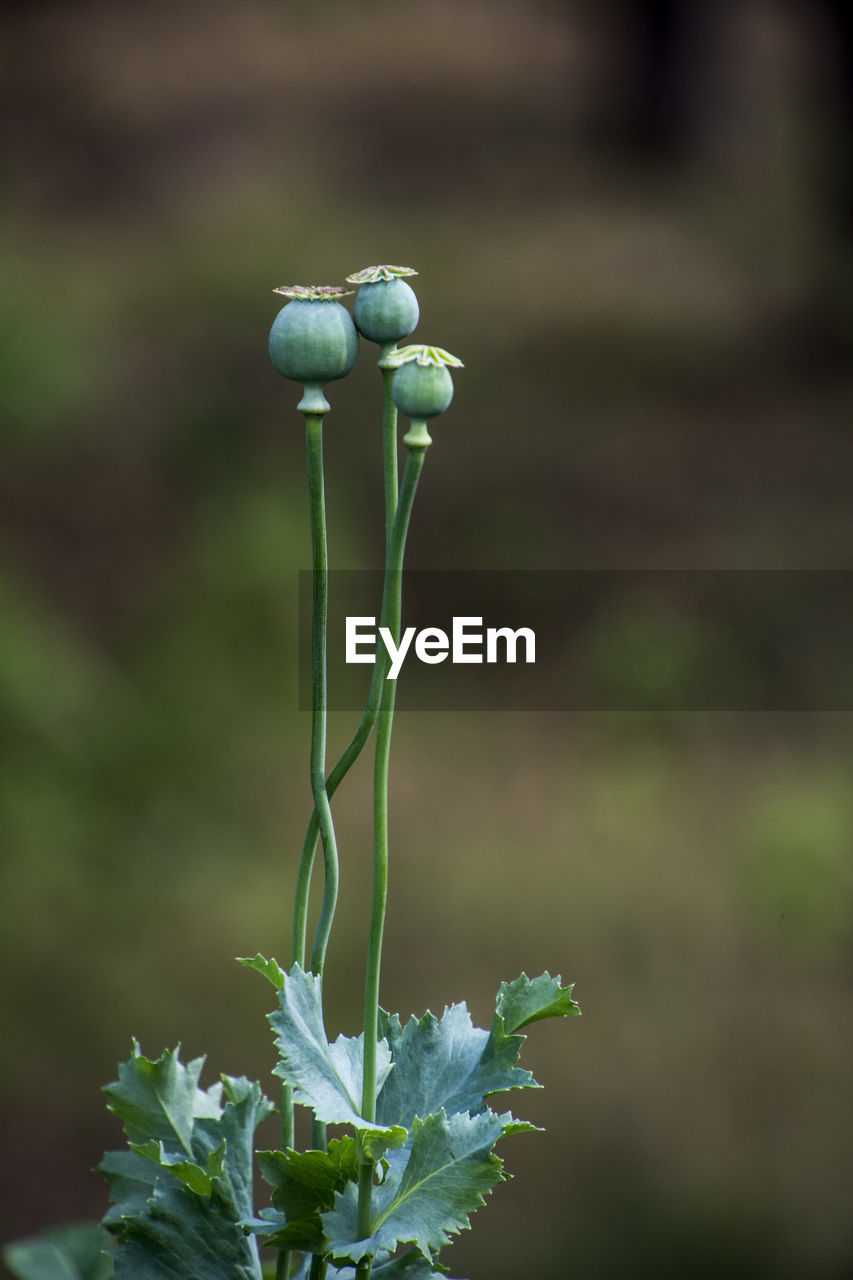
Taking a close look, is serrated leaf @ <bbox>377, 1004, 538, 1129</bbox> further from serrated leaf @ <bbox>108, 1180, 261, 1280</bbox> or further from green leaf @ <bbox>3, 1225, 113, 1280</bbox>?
green leaf @ <bbox>3, 1225, 113, 1280</bbox>

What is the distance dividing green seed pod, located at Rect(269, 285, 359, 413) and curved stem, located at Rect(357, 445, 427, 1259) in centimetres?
4

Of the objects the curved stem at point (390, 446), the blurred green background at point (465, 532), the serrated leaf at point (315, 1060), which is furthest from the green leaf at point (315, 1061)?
the blurred green background at point (465, 532)

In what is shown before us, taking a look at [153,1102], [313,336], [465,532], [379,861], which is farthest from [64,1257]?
[465,532]

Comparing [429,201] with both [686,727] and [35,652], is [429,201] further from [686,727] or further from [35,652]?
[35,652]

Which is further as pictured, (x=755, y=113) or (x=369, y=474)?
(x=755, y=113)

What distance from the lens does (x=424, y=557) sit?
1.90 meters

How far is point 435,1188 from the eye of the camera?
1.18 feet

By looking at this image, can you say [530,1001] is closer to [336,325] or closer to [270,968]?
[270,968]

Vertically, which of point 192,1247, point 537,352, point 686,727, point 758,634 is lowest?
point 192,1247

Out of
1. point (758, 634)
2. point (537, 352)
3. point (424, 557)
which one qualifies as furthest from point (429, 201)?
point (758, 634)

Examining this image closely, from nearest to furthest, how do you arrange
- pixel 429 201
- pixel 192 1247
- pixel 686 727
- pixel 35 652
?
1. pixel 192 1247
2. pixel 35 652
3. pixel 686 727
4. pixel 429 201

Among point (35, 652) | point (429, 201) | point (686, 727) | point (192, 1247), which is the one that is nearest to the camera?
point (192, 1247)

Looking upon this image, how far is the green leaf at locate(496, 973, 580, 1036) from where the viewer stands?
38 cm

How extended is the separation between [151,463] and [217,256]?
0.34 meters
